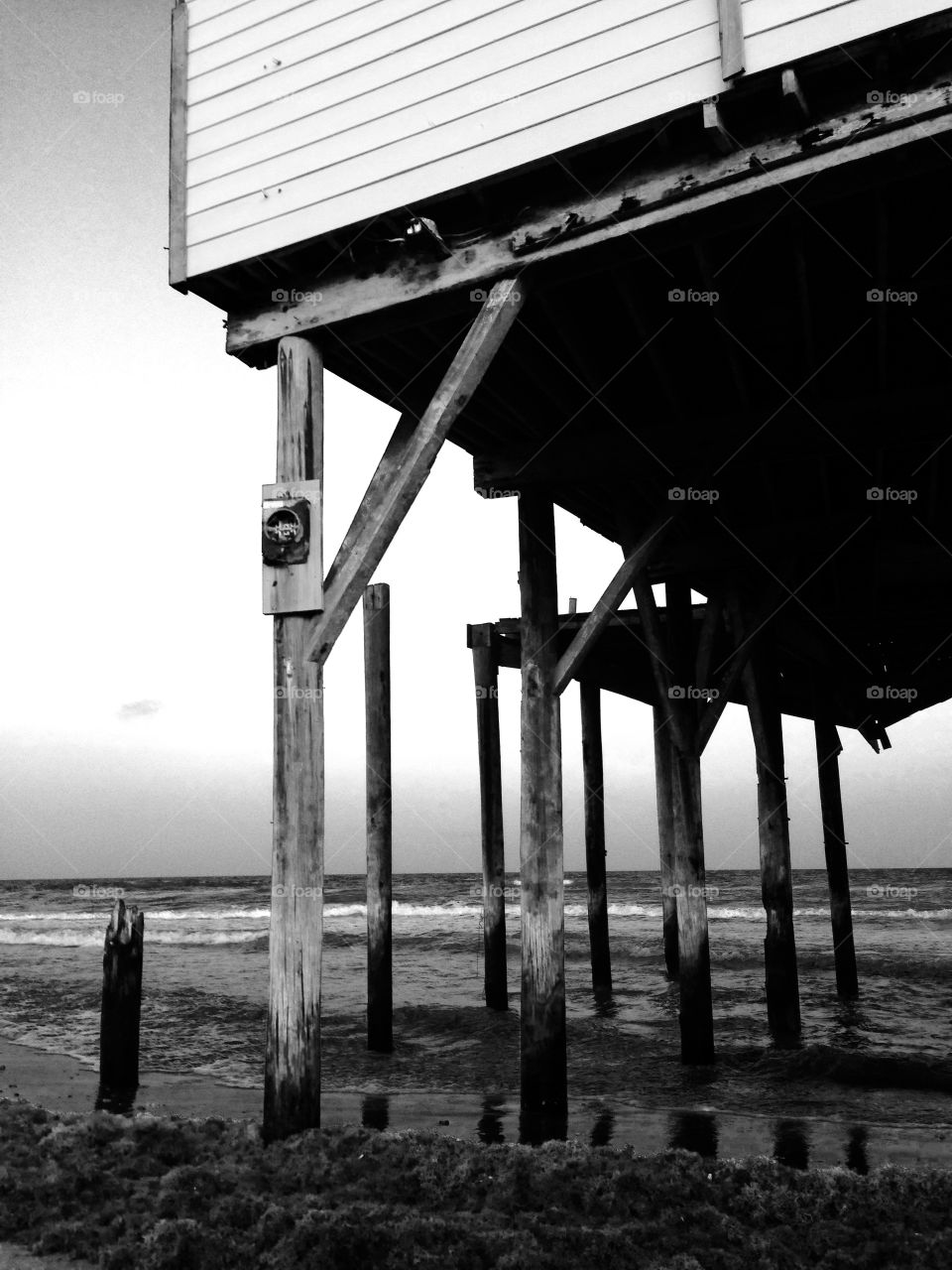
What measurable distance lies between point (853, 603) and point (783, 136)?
312 inches

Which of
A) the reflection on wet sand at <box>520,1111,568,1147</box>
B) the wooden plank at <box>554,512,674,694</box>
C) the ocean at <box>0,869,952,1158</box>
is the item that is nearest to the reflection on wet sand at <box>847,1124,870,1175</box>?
the ocean at <box>0,869,952,1158</box>

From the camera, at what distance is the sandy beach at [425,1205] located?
4.13 metres

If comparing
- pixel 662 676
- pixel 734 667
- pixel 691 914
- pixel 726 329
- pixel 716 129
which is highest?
pixel 716 129

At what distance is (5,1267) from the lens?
4180mm

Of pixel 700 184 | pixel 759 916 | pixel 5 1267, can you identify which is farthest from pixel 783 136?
pixel 759 916

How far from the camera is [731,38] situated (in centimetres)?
470

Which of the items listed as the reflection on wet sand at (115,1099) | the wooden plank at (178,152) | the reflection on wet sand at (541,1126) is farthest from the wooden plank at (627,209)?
the reflection on wet sand at (115,1099)

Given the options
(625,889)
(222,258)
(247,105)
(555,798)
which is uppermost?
(247,105)

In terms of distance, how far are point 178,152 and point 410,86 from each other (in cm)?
159

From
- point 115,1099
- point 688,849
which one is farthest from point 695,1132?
point 115,1099

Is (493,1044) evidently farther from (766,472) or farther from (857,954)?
(857,954)

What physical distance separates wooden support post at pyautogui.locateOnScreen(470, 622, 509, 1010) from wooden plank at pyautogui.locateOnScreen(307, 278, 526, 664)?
667 cm

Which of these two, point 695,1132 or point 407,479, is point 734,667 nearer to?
point 695,1132

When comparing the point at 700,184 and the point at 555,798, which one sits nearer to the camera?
the point at 700,184
